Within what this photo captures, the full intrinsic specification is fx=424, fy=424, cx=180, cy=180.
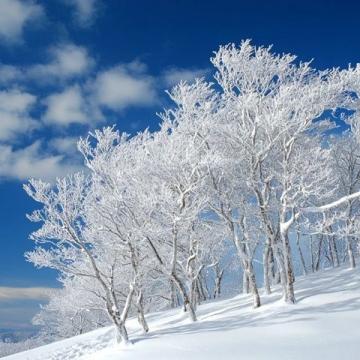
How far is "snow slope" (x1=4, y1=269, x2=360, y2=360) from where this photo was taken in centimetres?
1290

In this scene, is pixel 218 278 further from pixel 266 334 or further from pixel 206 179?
pixel 266 334

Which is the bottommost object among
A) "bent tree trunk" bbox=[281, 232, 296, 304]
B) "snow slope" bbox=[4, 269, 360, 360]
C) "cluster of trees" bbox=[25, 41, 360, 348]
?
"snow slope" bbox=[4, 269, 360, 360]

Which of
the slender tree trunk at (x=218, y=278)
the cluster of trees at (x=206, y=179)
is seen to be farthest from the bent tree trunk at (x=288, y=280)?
the slender tree trunk at (x=218, y=278)

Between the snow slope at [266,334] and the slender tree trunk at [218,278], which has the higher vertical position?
the slender tree trunk at [218,278]

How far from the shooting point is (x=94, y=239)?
71.9 ft

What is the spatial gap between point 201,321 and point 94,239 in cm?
680

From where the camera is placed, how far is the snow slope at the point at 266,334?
42.3 feet

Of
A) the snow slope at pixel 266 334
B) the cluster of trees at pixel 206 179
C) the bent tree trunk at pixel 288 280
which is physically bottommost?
the snow slope at pixel 266 334

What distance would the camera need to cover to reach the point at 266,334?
1505 centimetres

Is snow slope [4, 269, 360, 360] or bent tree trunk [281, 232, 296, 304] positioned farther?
bent tree trunk [281, 232, 296, 304]

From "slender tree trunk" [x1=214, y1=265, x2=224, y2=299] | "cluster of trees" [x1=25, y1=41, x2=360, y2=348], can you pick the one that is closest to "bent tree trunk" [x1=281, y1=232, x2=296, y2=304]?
"cluster of trees" [x1=25, y1=41, x2=360, y2=348]

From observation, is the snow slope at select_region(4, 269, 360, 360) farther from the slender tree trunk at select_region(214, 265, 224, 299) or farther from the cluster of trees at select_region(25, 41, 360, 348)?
the slender tree trunk at select_region(214, 265, 224, 299)

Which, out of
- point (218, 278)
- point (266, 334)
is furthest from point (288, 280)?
point (218, 278)

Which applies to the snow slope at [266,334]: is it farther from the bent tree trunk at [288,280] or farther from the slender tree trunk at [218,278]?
the slender tree trunk at [218,278]
